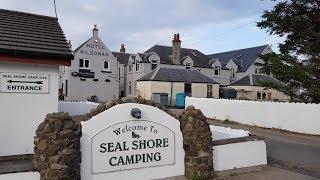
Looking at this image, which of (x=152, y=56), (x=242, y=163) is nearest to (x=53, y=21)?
(x=242, y=163)

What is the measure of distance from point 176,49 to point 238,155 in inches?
1530

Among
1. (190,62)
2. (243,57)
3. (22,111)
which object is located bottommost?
(22,111)

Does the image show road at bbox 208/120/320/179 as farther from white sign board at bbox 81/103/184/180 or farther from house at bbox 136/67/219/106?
house at bbox 136/67/219/106

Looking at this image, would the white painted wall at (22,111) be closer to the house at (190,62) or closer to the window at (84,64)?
the window at (84,64)

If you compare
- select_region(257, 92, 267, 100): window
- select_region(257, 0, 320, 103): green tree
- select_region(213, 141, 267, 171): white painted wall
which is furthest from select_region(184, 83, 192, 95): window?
select_region(213, 141, 267, 171): white painted wall

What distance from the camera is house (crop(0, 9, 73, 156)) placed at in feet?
33.2

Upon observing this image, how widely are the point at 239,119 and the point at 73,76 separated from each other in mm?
26275

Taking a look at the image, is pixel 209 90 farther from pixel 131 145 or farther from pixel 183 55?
pixel 131 145

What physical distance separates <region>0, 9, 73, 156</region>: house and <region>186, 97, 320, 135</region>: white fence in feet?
44.6

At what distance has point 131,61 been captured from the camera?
5112 centimetres

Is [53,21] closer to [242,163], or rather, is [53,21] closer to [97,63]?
[242,163]

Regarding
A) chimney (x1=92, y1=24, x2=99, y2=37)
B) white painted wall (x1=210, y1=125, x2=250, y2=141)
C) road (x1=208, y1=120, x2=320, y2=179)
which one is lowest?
road (x1=208, y1=120, x2=320, y2=179)

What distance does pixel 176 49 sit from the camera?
48344 mm

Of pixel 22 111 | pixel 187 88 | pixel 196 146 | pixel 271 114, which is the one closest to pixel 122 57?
pixel 187 88
